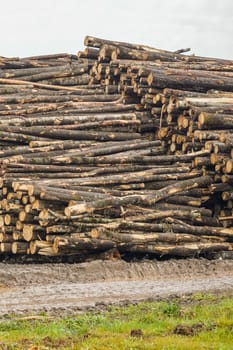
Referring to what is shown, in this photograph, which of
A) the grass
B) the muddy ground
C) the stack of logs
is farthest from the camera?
the stack of logs

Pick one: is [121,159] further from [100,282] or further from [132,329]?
[132,329]

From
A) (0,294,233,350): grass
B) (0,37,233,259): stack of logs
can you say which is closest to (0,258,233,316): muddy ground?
(0,37,233,259): stack of logs

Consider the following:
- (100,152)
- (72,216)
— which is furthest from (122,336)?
(100,152)

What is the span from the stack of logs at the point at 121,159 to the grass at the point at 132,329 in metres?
6.30

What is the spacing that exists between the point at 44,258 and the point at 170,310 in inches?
307

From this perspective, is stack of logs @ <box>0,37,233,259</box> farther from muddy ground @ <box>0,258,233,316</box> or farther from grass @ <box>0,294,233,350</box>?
grass @ <box>0,294,233,350</box>

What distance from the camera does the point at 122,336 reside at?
993cm

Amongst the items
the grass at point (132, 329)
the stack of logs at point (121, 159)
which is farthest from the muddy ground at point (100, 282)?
the grass at point (132, 329)

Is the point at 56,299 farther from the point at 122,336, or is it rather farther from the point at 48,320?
the point at 122,336

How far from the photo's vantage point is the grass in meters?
9.34

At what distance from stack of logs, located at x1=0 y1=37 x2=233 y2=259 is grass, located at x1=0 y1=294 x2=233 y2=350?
630 cm

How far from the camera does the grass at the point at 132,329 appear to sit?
9336 mm

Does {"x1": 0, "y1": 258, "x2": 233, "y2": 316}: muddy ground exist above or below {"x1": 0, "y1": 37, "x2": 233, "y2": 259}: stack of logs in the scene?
below

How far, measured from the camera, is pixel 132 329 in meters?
10.3
